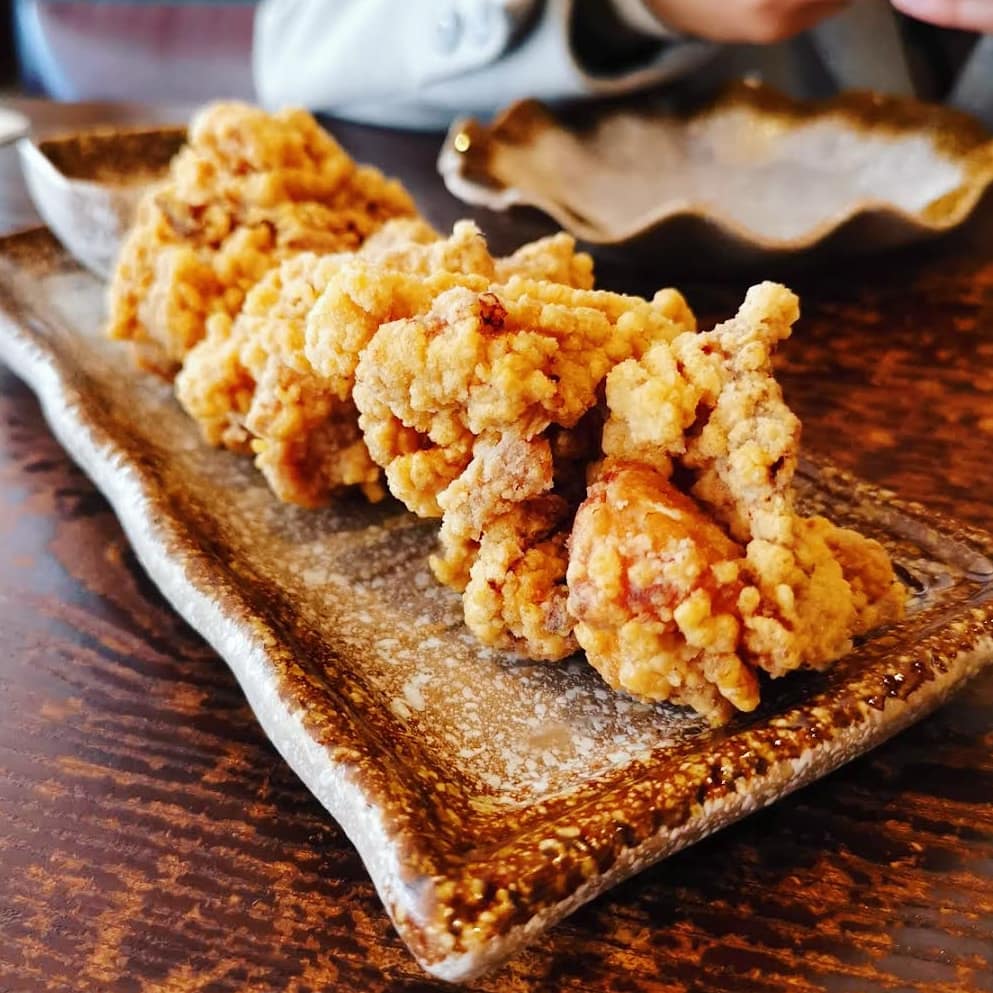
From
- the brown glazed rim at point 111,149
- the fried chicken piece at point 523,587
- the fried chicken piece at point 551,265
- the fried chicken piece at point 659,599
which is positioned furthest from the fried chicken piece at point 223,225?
the fried chicken piece at point 659,599

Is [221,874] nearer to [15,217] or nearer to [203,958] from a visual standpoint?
[203,958]

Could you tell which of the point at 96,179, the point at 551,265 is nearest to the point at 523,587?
the point at 551,265

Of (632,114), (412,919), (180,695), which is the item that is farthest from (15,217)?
(412,919)

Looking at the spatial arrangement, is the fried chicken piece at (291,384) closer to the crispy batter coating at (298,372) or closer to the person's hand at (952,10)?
the crispy batter coating at (298,372)

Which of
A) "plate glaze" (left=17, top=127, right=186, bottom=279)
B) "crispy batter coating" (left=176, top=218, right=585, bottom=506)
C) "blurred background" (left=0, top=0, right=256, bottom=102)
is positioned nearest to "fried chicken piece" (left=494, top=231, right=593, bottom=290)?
"crispy batter coating" (left=176, top=218, right=585, bottom=506)

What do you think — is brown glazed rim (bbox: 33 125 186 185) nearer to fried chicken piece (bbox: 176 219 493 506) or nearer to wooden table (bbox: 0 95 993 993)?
fried chicken piece (bbox: 176 219 493 506)
